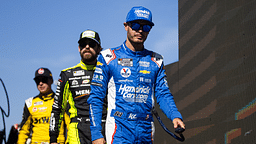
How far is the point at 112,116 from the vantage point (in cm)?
403

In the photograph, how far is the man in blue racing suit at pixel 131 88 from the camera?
3.96 meters

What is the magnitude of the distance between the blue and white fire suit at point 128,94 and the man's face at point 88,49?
1801mm

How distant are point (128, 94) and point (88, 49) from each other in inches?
90.3

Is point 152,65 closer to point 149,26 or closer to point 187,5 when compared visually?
point 149,26

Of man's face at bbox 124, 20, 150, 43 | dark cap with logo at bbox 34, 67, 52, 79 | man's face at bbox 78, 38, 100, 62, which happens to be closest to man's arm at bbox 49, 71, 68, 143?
man's face at bbox 78, 38, 100, 62

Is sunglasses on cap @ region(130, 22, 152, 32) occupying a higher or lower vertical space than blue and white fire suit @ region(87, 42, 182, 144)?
higher

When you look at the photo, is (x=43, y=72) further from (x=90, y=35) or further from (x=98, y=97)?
(x=98, y=97)

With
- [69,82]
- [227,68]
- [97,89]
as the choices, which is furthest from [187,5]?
[97,89]

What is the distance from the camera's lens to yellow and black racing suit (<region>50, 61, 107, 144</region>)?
223 inches

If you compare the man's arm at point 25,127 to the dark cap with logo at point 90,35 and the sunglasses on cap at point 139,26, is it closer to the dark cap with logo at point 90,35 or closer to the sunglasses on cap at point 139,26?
the dark cap with logo at point 90,35

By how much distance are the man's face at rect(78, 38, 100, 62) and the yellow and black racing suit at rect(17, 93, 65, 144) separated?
3087mm

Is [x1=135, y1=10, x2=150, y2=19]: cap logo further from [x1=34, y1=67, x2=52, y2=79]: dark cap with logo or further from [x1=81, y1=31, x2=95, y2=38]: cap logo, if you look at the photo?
[x1=34, y1=67, x2=52, y2=79]: dark cap with logo

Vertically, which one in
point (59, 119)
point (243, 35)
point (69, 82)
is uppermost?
point (243, 35)

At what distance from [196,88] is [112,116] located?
626 inches
